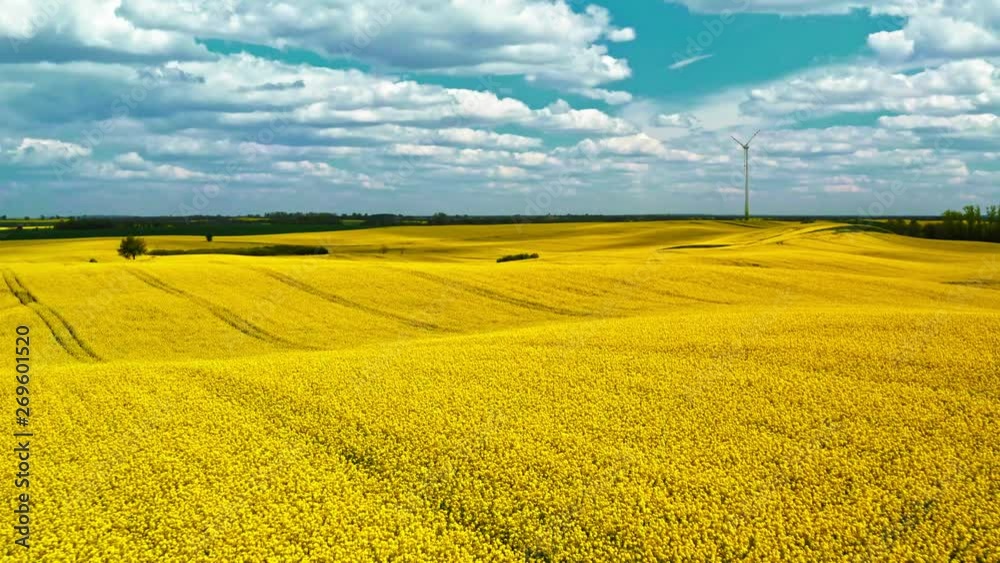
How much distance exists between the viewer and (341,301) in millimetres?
29828

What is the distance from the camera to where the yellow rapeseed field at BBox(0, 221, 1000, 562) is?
8906 millimetres

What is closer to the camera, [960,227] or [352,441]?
[352,441]

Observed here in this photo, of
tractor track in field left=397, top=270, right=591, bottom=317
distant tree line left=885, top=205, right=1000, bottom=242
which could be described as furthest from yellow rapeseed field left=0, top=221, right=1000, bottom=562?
distant tree line left=885, top=205, right=1000, bottom=242

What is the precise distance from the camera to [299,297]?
98.6 feet

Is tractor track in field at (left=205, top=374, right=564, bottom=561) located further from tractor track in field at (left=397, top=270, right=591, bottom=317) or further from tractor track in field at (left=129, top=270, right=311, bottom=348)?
tractor track in field at (left=397, top=270, right=591, bottom=317)

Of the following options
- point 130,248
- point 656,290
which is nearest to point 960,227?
point 656,290

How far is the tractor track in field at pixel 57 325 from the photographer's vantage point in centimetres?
2173

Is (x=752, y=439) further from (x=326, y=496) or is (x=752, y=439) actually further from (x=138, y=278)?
(x=138, y=278)

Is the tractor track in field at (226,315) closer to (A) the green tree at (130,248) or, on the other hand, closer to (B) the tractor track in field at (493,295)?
(B) the tractor track in field at (493,295)

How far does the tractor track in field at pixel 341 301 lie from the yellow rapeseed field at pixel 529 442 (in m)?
1.63

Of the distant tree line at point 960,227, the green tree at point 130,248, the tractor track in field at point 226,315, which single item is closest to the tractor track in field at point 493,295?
the tractor track in field at point 226,315

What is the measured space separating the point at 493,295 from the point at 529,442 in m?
19.7
